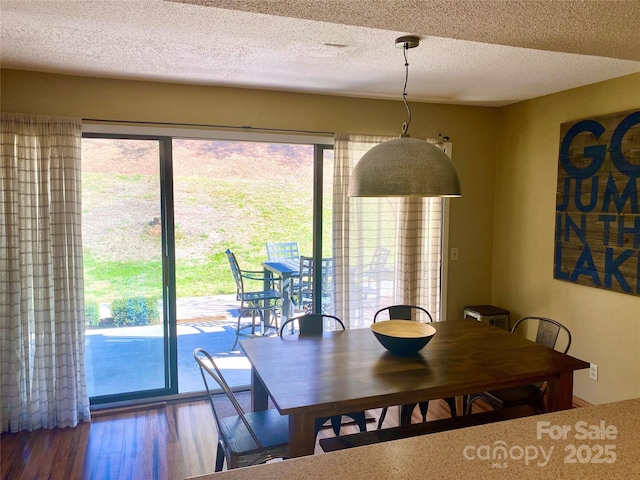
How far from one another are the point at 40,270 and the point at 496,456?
308 cm

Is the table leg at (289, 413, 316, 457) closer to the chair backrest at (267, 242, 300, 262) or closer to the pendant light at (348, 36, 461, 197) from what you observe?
the pendant light at (348, 36, 461, 197)

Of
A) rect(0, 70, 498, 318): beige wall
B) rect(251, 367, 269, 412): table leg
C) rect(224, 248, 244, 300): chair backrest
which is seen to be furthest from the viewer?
rect(224, 248, 244, 300): chair backrest

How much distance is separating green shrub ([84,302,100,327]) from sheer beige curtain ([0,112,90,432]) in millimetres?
191

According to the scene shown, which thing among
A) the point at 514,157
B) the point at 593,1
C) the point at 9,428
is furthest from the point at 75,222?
the point at 514,157

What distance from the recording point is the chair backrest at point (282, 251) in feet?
16.8

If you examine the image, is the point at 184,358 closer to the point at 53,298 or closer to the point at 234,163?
the point at 53,298

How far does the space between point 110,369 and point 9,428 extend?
71cm

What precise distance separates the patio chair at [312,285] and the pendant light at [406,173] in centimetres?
195

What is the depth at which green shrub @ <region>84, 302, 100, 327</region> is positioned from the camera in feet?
11.4

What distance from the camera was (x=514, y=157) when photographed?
4.20m

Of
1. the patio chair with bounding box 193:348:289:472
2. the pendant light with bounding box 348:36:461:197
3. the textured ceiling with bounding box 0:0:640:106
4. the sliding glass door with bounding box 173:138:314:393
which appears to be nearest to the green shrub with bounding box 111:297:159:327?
the sliding glass door with bounding box 173:138:314:393

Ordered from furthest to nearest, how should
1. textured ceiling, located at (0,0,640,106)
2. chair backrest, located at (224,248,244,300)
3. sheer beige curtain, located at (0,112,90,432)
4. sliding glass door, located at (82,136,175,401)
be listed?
chair backrest, located at (224,248,244,300) < sliding glass door, located at (82,136,175,401) < sheer beige curtain, located at (0,112,90,432) < textured ceiling, located at (0,0,640,106)

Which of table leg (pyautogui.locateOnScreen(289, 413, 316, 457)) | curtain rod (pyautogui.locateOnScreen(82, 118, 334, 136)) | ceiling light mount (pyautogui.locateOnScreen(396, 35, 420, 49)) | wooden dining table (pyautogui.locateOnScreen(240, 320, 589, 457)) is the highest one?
ceiling light mount (pyautogui.locateOnScreen(396, 35, 420, 49))

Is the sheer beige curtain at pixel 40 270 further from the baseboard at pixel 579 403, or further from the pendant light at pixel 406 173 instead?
the baseboard at pixel 579 403
